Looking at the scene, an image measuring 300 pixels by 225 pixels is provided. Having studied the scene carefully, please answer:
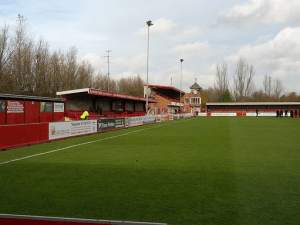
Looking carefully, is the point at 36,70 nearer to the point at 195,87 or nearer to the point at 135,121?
the point at 135,121

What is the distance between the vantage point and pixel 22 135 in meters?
A: 13.7

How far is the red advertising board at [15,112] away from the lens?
2148 centimetres

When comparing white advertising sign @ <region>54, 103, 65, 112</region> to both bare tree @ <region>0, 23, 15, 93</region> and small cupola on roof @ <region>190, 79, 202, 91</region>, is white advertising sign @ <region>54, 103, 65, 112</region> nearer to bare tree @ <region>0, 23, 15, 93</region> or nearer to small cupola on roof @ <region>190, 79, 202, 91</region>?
bare tree @ <region>0, 23, 15, 93</region>

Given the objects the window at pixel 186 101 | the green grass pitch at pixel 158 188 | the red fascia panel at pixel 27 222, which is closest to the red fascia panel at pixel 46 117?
the green grass pitch at pixel 158 188

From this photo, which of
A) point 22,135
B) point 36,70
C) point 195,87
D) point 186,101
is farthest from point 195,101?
point 22,135

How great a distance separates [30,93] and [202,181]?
131 feet

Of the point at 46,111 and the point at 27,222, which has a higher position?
the point at 46,111

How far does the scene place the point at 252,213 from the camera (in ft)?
15.4

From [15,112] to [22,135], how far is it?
9.66 meters

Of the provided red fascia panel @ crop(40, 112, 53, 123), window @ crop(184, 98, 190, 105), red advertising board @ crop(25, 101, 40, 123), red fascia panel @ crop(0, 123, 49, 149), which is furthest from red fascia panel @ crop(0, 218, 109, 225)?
window @ crop(184, 98, 190, 105)

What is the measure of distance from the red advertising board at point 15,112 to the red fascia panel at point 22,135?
778 centimetres

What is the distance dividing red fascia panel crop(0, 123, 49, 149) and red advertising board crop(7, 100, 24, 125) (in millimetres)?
7782

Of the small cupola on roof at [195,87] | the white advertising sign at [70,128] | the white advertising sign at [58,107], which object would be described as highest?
the small cupola on roof at [195,87]

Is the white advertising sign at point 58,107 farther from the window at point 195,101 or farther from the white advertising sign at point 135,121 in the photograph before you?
the window at point 195,101
